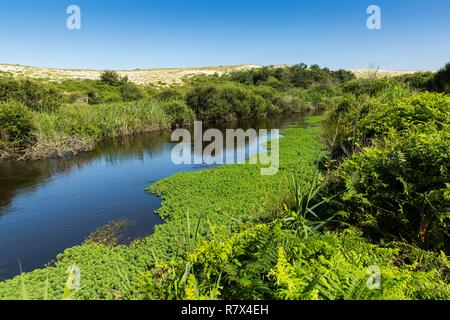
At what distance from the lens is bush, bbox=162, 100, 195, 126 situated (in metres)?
33.2

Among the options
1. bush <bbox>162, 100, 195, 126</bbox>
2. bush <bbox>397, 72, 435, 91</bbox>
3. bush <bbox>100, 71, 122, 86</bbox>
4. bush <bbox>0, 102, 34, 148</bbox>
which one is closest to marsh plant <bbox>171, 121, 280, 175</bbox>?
bush <bbox>162, 100, 195, 126</bbox>

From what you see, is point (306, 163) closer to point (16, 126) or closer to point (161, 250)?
point (161, 250)

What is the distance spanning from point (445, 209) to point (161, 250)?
611cm

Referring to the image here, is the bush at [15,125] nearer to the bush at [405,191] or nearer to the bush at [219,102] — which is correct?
the bush at [405,191]

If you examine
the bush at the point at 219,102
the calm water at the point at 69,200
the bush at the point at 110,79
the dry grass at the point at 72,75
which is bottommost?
the calm water at the point at 69,200

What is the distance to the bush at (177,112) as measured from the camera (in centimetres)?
3316

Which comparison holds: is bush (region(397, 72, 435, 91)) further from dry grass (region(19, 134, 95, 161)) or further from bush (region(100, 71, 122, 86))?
bush (region(100, 71, 122, 86))

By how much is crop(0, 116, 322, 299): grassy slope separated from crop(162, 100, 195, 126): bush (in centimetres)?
A: 1884

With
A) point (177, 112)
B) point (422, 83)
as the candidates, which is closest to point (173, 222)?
point (177, 112)

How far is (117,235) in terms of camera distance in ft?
30.3

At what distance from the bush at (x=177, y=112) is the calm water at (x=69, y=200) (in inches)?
491

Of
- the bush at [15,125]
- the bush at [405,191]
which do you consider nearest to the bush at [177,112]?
the bush at [15,125]

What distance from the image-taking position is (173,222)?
945cm
